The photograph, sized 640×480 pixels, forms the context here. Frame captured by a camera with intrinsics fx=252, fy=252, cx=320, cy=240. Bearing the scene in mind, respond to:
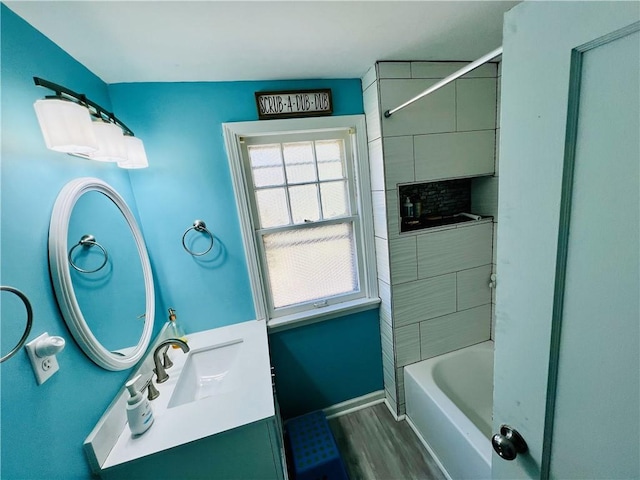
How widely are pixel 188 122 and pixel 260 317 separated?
1.20 m

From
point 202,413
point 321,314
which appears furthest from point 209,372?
point 321,314

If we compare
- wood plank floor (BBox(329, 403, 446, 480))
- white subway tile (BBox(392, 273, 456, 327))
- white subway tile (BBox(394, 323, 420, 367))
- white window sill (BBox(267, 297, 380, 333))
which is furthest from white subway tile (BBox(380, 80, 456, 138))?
wood plank floor (BBox(329, 403, 446, 480))

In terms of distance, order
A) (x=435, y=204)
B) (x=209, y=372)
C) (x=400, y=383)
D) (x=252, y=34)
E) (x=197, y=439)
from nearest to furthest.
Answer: (x=197, y=439), (x=252, y=34), (x=209, y=372), (x=400, y=383), (x=435, y=204)

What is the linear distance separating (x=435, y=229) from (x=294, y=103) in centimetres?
115

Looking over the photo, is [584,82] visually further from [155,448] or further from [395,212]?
[155,448]

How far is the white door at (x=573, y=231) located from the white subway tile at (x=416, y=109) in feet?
3.21

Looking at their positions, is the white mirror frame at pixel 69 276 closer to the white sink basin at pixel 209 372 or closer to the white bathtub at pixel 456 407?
the white sink basin at pixel 209 372

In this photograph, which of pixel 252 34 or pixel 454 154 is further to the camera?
pixel 454 154

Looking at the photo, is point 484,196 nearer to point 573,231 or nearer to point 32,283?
point 573,231

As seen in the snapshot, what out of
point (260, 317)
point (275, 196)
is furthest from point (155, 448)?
point (275, 196)

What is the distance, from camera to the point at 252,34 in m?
0.97

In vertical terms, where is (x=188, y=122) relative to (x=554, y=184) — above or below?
above

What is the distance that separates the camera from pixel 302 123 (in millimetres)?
1454

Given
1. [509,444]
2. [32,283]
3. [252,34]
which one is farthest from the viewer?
[252,34]
